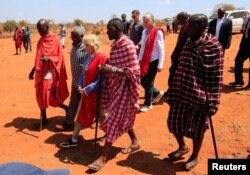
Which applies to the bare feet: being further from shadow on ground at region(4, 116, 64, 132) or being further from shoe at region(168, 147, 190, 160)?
shadow on ground at region(4, 116, 64, 132)

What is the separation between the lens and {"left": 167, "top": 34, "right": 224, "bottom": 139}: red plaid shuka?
4844 millimetres

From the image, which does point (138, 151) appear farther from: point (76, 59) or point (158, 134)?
point (76, 59)

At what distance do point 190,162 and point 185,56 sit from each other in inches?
55.2

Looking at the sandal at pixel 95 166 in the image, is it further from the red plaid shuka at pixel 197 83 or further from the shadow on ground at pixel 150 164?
the red plaid shuka at pixel 197 83

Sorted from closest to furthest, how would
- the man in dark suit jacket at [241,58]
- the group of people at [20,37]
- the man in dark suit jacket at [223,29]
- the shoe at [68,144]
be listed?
the shoe at [68,144], the man in dark suit jacket at [223,29], the man in dark suit jacket at [241,58], the group of people at [20,37]

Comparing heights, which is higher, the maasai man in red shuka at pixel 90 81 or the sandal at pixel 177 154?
the maasai man in red shuka at pixel 90 81

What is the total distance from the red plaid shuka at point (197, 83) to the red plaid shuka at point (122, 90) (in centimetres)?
60

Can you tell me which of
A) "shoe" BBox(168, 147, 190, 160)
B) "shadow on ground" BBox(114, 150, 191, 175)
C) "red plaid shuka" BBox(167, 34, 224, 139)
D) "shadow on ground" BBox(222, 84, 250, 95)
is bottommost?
"shadow on ground" BBox(114, 150, 191, 175)

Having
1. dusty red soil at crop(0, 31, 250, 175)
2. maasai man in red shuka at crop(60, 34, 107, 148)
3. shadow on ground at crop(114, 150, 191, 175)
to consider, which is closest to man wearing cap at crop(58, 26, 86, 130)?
dusty red soil at crop(0, 31, 250, 175)

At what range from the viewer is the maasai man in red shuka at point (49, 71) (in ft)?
23.2

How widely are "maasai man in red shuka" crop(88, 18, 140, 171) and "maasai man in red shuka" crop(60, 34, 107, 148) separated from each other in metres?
0.20

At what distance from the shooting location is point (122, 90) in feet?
18.1

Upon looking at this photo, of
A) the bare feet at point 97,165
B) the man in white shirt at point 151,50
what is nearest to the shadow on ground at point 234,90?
the man in white shirt at point 151,50

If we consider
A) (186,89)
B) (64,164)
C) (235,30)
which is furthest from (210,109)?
(235,30)
